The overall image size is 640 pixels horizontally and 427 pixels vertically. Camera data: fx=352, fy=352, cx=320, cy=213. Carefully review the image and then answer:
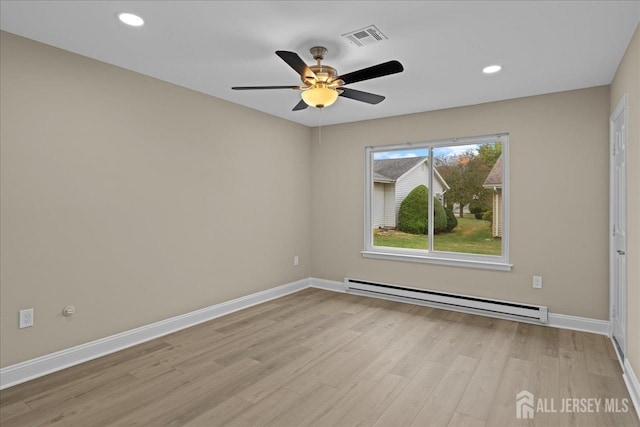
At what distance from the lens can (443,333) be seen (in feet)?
11.6

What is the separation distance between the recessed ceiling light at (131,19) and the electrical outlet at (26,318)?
2.17m

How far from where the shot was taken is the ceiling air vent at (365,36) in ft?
8.00

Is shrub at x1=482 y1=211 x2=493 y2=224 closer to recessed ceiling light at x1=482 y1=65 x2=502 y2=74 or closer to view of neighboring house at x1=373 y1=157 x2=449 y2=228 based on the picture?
view of neighboring house at x1=373 y1=157 x2=449 y2=228

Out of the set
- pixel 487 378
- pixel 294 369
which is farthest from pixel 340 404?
pixel 487 378

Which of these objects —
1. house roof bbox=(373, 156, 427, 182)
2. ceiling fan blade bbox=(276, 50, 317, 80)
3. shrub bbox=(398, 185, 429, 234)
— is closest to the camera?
ceiling fan blade bbox=(276, 50, 317, 80)

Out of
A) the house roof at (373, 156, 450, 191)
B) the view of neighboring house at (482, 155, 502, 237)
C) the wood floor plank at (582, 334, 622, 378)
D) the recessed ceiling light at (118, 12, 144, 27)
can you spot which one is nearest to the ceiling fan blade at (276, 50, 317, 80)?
the recessed ceiling light at (118, 12, 144, 27)

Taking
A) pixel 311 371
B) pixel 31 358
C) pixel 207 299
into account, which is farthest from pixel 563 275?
pixel 31 358

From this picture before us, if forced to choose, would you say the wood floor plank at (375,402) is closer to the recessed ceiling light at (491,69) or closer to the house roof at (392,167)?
the recessed ceiling light at (491,69)

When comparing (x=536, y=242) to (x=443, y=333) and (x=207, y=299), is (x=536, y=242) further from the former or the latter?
(x=207, y=299)

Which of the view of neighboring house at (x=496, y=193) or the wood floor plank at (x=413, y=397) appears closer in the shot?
the wood floor plank at (x=413, y=397)

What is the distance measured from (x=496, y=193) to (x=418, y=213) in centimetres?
100

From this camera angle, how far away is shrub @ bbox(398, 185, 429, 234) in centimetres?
471

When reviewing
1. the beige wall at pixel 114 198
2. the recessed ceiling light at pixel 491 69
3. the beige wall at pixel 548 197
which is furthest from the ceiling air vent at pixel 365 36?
the beige wall at pixel 548 197

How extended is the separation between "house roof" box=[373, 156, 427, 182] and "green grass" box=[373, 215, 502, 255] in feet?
2.80
